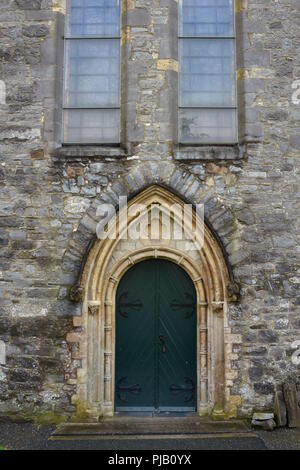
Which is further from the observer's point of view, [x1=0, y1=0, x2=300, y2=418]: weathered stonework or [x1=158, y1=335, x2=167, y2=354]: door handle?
[x1=158, y1=335, x2=167, y2=354]: door handle

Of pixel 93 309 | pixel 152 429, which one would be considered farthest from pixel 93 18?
pixel 152 429

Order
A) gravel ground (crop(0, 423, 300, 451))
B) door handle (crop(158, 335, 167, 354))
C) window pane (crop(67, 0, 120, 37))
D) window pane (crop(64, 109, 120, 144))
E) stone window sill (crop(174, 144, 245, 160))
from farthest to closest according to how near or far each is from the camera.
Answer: window pane (crop(67, 0, 120, 37)) → window pane (crop(64, 109, 120, 144)) → door handle (crop(158, 335, 167, 354)) → stone window sill (crop(174, 144, 245, 160)) → gravel ground (crop(0, 423, 300, 451))

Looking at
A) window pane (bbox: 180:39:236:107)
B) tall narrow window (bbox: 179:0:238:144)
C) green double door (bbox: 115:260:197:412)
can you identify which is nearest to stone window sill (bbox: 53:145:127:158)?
tall narrow window (bbox: 179:0:238:144)

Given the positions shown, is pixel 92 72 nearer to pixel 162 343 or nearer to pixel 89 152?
pixel 89 152

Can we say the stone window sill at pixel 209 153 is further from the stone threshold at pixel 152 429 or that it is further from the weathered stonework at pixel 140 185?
the stone threshold at pixel 152 429

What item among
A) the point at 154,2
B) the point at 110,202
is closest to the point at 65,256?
the point at 110,202

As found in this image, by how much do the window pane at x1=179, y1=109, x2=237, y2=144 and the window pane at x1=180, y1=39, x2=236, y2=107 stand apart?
0.12 metres

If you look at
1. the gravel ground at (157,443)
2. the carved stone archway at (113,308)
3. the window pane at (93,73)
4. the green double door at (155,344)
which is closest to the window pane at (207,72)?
the window pane at (93,73)

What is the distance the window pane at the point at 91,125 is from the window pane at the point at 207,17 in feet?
5.13

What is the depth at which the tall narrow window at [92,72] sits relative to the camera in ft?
22.0

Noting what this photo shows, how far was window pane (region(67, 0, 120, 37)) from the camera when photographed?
6828 millimetres

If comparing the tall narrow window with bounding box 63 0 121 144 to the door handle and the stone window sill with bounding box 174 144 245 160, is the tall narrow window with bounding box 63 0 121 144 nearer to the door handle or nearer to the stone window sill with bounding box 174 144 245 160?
the stone window sill with bounding box 174 144 245 160

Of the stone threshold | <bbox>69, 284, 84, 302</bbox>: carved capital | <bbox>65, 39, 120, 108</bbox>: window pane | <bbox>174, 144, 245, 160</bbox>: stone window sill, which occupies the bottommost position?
the stone threshold

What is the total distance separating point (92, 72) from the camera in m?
6.77
